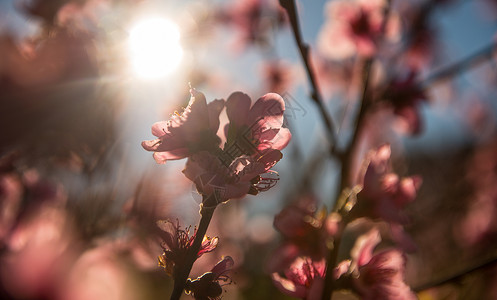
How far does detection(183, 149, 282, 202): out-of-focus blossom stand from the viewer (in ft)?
1.69

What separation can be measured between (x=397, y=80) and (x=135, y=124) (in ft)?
3.20

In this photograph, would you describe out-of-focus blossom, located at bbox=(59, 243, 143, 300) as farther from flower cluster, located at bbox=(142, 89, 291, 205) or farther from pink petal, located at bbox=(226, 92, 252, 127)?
pink petal, located at bbox=(226, 92, 252, 127)

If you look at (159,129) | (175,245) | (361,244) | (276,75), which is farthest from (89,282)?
(276,75)

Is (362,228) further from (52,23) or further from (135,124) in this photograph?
(52,23)

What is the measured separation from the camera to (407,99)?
129 centimetres

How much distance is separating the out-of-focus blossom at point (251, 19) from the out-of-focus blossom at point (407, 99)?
934 millimetres

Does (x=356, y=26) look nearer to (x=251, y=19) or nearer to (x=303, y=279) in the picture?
(x=251, y=19)

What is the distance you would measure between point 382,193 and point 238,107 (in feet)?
1.24

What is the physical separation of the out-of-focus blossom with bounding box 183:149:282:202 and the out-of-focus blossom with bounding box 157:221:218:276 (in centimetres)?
11

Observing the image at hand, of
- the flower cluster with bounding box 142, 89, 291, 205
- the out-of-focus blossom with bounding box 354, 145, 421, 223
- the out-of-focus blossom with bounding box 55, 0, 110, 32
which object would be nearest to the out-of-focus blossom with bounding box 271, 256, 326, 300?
the out-of-focus blossom with bounding box 354, 145, 421, 223

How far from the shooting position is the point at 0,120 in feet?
2.93

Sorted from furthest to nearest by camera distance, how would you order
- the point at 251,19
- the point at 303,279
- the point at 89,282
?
the point at 251,19 < the point at 303,279 < the point at 89,282

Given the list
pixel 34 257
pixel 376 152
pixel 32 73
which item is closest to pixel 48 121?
pixel 32 73

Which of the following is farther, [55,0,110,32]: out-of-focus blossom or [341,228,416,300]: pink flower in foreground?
[55,0,110,32]: out-of-focus blossom
